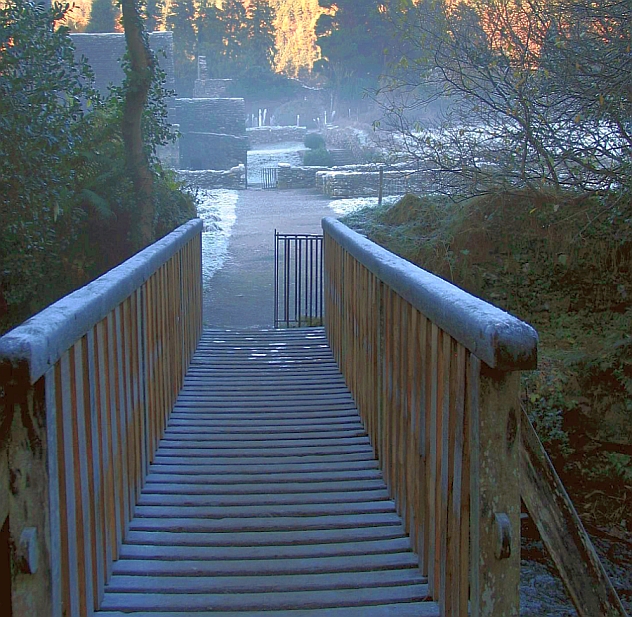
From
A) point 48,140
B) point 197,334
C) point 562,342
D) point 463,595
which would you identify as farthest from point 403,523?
point 48,140

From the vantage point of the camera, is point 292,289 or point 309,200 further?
point 309,200

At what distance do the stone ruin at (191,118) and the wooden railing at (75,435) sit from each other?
106ft

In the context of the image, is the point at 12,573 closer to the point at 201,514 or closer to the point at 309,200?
the point at 201,514

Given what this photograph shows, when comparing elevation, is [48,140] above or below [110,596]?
above

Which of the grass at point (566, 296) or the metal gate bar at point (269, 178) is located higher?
the metal gate bar at point (269, 178)

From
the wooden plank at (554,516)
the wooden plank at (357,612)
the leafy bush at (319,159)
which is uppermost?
the leafy bush at (319,159)

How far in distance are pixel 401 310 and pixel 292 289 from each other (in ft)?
28.6

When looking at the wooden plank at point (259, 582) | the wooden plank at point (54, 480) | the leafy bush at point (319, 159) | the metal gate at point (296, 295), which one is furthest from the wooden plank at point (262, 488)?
the leafy bush at point (319, 159)

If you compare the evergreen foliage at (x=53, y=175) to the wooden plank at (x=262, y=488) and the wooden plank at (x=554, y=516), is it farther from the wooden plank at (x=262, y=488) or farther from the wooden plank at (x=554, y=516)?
the wooden plank at (x=554, y=516)

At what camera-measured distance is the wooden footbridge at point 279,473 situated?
212cm

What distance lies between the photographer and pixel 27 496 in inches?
80.3

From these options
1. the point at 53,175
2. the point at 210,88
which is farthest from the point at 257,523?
the point at 210,88

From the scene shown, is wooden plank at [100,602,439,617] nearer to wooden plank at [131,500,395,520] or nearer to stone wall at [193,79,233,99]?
wooden plank at [131,500,395,520]

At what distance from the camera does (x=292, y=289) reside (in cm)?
1205
